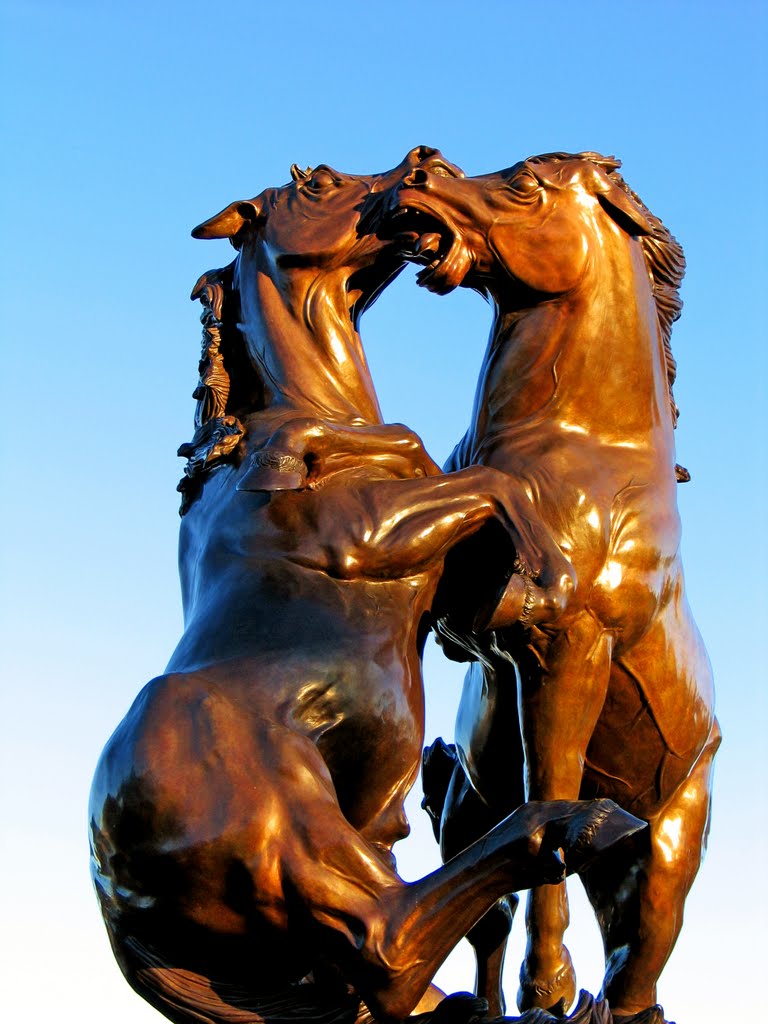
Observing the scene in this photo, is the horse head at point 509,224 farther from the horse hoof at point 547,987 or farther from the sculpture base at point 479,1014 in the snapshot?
the sculpture base at point 479,1014

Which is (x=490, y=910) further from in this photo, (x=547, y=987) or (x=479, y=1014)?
(x=479, y=1014)

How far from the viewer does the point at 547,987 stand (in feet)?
20.4

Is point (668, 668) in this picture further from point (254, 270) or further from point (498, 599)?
point (254, 270)

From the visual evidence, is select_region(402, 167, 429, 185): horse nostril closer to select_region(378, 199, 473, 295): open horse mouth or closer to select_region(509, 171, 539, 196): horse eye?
select_region(378, 199, 473, 295): open horse mouth

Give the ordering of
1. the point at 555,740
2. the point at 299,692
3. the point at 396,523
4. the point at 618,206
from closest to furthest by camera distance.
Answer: the point at 299,692
the point at 396,523
the point at 555,740
the point at 618,206

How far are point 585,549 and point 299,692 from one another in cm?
113

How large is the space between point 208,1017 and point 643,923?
1590mm

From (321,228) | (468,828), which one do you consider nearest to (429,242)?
(321,228)

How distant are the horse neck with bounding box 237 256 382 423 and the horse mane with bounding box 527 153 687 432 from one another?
3.02 ft

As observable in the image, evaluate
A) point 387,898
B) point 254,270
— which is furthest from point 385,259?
point 387,898

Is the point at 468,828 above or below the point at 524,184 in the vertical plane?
below

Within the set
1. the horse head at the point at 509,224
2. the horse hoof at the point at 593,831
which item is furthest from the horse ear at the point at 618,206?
the horse hoof at the point at 593,831

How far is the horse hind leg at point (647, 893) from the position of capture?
20.8 ft

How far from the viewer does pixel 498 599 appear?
611 centimetres
